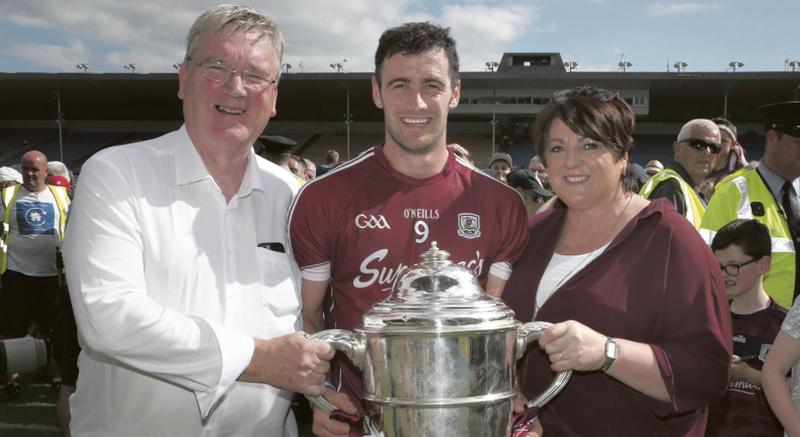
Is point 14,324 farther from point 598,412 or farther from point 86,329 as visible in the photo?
point 598,412

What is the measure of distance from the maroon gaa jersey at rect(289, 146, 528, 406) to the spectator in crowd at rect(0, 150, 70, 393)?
5152mm

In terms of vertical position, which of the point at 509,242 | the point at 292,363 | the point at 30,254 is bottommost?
the point at 30,254

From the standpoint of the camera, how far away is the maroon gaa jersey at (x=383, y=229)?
86.1 inches

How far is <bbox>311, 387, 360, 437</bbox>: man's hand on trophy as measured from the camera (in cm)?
180

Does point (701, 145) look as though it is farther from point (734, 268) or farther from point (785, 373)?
point (785, 373)

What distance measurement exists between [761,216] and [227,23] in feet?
9.61

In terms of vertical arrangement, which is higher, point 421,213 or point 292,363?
point 421,213

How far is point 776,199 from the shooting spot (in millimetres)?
3656

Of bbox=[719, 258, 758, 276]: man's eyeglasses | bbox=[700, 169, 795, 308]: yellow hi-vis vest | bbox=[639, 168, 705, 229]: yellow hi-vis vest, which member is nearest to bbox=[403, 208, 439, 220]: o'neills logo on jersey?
bbox=[719, 258, 758, 276]: man's eyeglasses

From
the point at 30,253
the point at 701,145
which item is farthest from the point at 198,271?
the point at 30,253

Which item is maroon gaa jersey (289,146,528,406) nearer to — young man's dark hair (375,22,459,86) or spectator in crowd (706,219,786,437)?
young man's dark hair (375,22,459,86)

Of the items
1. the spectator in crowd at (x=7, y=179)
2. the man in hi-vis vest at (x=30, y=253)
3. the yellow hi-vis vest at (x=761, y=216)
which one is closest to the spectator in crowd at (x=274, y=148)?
the man in hi-vis vest at (x=30, y=253)

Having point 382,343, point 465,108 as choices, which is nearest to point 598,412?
point 382,343

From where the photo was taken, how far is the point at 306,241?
7.20 feet
